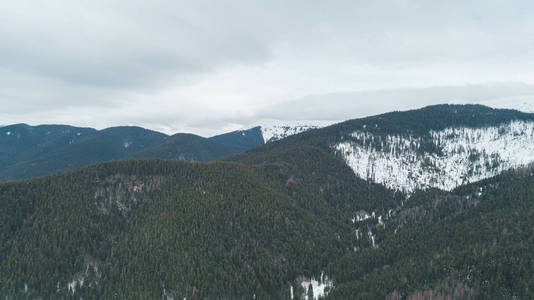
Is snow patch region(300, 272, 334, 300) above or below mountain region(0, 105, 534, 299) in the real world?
below

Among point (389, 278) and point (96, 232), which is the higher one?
point (96, 232)

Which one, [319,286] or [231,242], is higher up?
[231,242]

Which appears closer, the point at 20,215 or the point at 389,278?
the point at 389,278

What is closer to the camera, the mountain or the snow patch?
the mountain

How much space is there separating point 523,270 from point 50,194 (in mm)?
238427

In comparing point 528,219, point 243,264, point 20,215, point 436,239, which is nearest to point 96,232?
point 20,215

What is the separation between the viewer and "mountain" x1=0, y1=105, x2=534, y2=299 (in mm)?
108938

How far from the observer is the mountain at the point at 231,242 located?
109m

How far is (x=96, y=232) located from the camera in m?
140

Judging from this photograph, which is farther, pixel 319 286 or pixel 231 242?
pixel 231 242

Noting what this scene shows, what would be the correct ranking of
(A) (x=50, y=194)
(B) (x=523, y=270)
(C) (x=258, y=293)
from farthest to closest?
(A) (x=50, y=194) → (C) (x=258, y=293) → (B) (x=523, y=270)

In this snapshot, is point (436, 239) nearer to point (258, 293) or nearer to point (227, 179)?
point (258, 293)

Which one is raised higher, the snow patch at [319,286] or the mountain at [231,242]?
the mountain at [231,242]

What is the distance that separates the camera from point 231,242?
14525 cm
